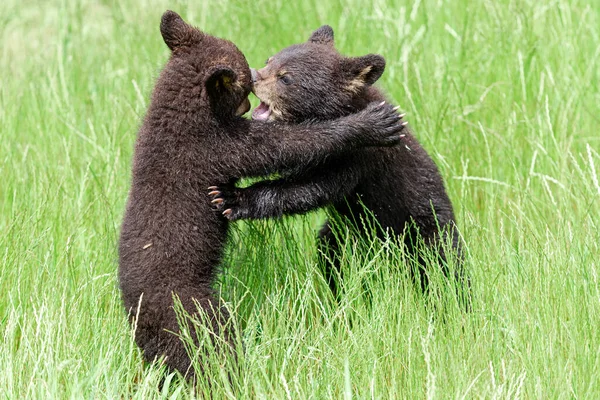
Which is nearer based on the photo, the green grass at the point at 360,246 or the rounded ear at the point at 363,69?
the green grass at the point at 360,246

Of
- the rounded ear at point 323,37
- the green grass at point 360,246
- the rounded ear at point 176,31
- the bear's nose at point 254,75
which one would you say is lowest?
the green grass at point 360,246

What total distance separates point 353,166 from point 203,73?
935mm

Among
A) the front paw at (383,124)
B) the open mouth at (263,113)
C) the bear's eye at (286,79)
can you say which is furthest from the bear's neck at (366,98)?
the open mouth at (263,113)

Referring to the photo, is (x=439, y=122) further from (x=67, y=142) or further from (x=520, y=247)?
(x=67, y=142)

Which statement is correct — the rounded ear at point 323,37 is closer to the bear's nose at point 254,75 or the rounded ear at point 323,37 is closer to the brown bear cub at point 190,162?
the bear's nose at point 254,75

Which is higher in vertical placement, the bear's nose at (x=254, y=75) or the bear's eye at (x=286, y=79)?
the bear's nose at (x=254, y=75)

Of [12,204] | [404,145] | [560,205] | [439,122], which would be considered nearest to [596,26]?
[439,122]

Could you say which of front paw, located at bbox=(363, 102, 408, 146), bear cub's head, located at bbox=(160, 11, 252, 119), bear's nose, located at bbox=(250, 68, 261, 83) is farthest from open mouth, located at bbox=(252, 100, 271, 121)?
front paw, located at bbox=(363, 102, 408, 146)

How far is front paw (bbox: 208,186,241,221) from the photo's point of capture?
470 cm

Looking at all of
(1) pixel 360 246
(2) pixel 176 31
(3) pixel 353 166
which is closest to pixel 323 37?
(3) pixel 353 166

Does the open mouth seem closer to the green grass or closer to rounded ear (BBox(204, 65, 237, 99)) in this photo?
rounded ear (BBox(204, 65, 237, 99))

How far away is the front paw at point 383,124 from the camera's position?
4.86 m

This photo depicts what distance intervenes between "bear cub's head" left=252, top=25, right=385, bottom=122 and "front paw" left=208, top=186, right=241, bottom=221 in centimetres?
63

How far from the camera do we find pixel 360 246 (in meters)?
5.23
